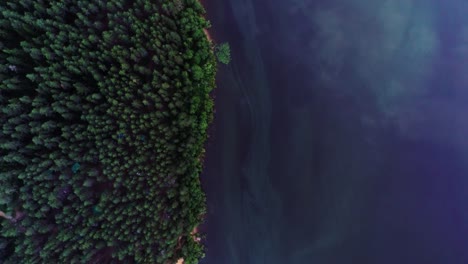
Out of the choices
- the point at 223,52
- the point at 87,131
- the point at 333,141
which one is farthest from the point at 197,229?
the point at 223,52

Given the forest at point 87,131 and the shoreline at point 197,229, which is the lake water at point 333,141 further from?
the forest at point 87,131

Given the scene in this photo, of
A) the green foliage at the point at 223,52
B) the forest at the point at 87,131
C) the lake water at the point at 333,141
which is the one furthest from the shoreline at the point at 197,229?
the forest at the point at 87,131

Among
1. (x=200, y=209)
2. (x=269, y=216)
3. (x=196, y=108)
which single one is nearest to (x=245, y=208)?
(x=269, y=216)

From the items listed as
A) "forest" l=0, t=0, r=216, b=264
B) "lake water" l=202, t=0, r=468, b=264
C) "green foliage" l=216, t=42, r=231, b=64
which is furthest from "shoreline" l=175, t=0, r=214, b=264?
"forest" l=0, t=0, r=216, b=264

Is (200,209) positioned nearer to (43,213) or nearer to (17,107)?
(43,213)

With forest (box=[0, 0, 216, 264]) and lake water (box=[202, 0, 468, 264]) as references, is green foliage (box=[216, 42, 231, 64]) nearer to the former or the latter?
lake water (box=[202, 0, 468, 264])

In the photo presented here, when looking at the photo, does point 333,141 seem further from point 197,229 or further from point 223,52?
point 197,229
